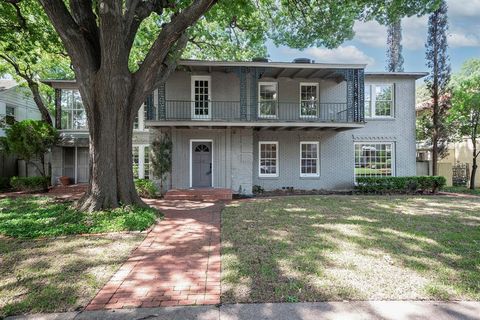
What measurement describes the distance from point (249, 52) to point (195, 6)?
10615 millimetres

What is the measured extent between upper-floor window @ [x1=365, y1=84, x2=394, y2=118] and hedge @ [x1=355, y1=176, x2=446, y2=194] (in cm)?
361

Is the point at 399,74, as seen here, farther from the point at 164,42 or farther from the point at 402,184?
the point at 164,42

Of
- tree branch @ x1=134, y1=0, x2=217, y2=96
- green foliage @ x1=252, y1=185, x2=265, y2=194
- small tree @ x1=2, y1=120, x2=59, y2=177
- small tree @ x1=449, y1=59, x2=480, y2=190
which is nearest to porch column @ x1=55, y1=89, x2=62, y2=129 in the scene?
small tree @ x1=2, y1=120, x2=59, y2=177

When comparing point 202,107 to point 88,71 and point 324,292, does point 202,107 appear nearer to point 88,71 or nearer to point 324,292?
point 88,71

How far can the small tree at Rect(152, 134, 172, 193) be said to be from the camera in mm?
13742

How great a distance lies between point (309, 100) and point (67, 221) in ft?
40.0

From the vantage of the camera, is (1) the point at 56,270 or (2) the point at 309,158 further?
(2) the point at 309,158

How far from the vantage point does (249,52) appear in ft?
60.3

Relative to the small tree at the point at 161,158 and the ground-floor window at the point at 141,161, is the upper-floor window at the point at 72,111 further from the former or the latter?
the small tree at the point at 161,158

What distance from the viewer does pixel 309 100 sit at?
51.1 feet

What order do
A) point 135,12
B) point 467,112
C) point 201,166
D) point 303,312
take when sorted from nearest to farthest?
point 303,312 < point 135,12 < point 201,166 < point 467,112

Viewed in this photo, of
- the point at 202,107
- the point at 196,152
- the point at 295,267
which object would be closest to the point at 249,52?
the point at 202,107

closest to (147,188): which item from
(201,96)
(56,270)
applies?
(201,96)

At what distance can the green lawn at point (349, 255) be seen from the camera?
12.7 ft
